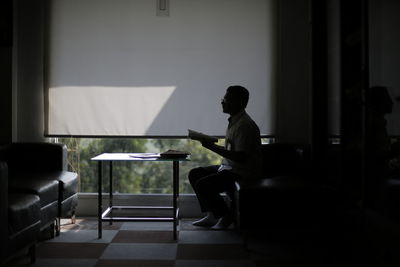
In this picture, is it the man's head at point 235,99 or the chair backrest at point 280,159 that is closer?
A: the man's head at point 235,99

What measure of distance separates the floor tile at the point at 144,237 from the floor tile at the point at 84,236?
0.22ft

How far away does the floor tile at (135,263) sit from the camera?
287 cm

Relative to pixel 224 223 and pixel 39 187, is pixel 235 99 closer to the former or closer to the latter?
pixel 224 223

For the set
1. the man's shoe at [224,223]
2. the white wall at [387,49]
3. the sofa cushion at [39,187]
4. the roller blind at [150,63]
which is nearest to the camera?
the white wall at [387,49]

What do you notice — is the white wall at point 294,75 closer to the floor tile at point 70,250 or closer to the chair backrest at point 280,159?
the chair backrest at point 280,159

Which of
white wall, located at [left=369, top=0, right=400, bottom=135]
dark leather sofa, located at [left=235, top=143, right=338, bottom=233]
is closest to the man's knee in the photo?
dark leather sofa, located at [left=235, top=143, right=338, bottom=233]

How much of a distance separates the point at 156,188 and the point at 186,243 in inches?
48.0

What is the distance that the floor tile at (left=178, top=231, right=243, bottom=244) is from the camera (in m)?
3.49

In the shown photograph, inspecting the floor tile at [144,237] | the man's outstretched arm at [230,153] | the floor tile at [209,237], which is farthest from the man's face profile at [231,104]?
the floor tile at [144,237]

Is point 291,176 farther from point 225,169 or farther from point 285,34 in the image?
point 285,34

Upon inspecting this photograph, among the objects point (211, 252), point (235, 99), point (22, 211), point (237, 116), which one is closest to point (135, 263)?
point (211, 252)

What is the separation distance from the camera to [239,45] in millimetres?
4375

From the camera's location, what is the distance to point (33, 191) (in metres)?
3.02

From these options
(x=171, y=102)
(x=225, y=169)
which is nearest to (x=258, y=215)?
(x=225, y=169)
